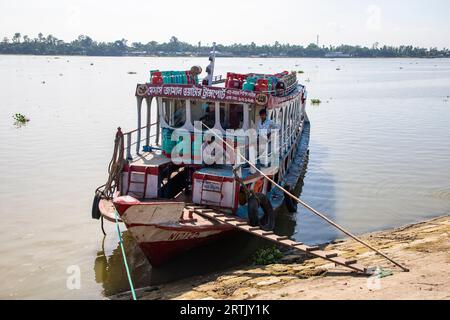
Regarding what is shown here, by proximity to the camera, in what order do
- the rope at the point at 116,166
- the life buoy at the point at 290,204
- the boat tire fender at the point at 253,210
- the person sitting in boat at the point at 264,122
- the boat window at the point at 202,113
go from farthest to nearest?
the life buoy at the point at 290,204, the boat window at the point at 202,113, the person sitting in boat at the point at 264,122, the rope at the point at 116,166, the boat tire fender at the point at 253,210

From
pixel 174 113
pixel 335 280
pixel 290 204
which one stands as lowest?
pixel 290 204

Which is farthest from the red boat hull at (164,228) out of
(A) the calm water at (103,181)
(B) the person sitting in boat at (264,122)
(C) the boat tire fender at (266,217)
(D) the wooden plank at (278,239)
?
(B) the person sitting in boat at (264,122)

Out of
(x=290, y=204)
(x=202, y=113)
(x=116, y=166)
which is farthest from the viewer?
(x=290, y=204)

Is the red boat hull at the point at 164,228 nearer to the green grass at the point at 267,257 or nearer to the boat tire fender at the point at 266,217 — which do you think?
the green grass at the point at 267,257

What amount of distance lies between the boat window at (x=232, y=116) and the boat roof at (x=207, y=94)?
1.25 meters

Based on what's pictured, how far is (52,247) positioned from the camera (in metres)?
13.2

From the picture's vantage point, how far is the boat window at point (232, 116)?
14.8 m

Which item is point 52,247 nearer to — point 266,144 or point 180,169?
point 180,169

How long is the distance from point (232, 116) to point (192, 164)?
89.7 inches

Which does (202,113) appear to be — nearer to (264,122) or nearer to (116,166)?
(264,122)

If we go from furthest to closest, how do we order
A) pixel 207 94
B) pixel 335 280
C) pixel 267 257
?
pixel 207 94
pixel 267 257
pixel 335 280

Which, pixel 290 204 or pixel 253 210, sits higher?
pixel 253 210

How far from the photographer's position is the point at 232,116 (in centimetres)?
1492

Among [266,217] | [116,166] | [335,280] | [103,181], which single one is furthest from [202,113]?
[335,280]
